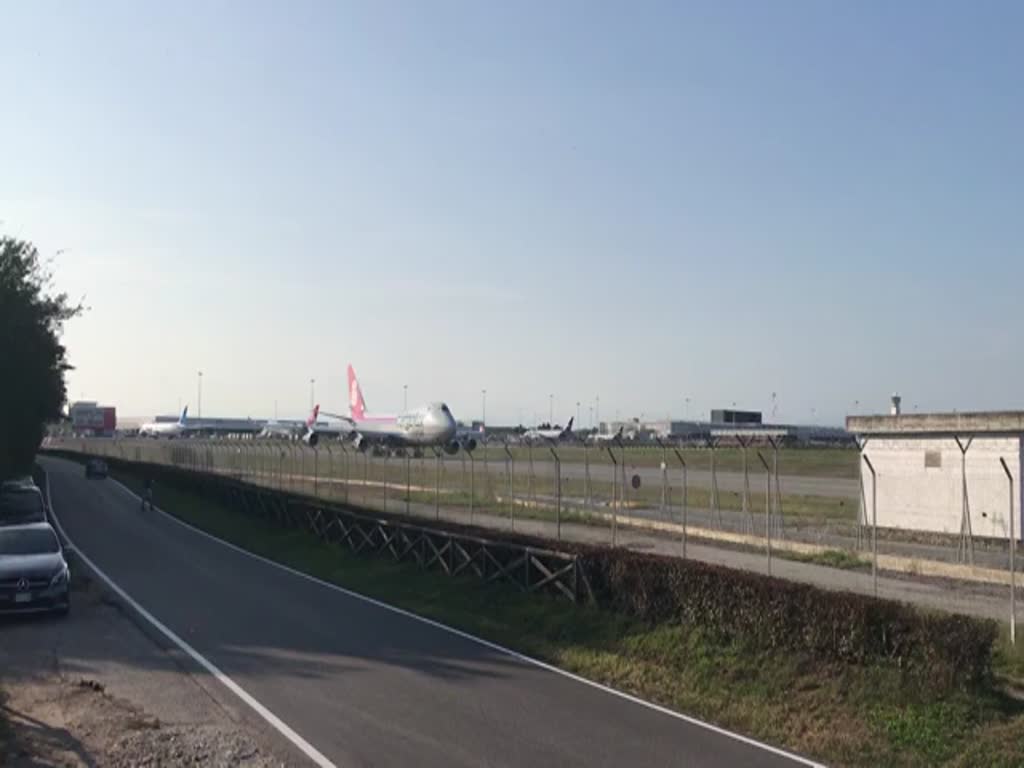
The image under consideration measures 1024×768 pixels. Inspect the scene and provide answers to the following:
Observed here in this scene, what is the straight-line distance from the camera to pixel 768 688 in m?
12.4

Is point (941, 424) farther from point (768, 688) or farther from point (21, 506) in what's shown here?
point (21, 506)

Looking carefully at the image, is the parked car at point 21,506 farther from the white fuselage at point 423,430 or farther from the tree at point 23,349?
the white fuselage at point 423,430

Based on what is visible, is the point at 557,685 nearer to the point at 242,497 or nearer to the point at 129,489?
the point at 242,497

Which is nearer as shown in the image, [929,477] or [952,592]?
[952,592]

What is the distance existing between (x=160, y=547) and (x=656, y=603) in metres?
20.5

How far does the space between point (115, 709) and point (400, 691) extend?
3.18 m

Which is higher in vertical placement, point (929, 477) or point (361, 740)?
point (929, 477)

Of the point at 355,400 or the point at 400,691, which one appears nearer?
the point at 400,691

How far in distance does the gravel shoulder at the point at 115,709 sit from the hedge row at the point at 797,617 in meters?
6.25

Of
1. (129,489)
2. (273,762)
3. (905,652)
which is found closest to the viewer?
(273,762)

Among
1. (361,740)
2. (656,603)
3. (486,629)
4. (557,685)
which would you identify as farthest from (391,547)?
(361,740)

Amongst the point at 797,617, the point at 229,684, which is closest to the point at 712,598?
the point at 797,617

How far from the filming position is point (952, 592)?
1970 cm

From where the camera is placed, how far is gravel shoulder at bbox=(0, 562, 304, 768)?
10125 millimetres
